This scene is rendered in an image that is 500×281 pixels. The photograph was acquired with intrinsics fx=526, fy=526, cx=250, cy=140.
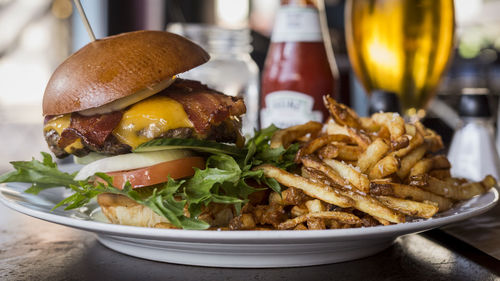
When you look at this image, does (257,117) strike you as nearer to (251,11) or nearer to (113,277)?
(113,277)

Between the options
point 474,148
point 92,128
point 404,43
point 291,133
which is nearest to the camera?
point 92,128

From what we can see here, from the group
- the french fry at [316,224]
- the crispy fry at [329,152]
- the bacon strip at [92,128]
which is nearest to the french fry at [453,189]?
the crispy fry at [329,152]

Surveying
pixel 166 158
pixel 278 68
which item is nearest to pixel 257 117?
pixel 278 68

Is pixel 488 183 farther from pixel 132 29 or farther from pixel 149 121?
pixel 132 29

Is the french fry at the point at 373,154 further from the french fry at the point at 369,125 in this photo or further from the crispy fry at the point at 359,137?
the french fry at the point at 369,125

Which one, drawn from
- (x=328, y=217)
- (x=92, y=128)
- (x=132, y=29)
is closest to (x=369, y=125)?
(x=328, y=217)

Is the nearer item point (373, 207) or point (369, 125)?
point (373, 207)
